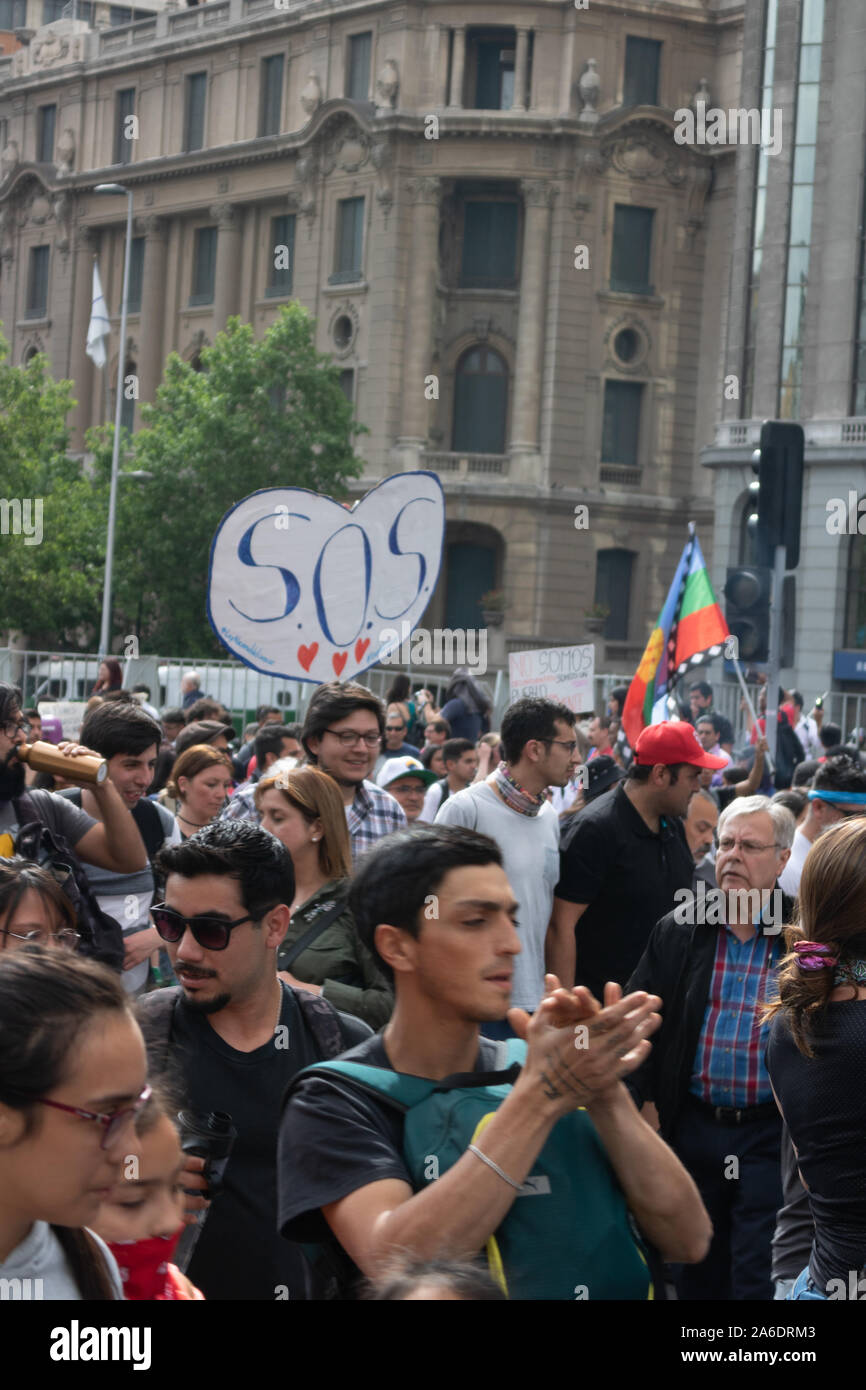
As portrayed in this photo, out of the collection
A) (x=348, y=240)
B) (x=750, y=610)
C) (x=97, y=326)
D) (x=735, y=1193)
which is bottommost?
(x=735, y=1193)

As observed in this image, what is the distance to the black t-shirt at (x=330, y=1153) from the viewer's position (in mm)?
2963

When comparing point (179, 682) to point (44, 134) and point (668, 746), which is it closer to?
point (668, 746)

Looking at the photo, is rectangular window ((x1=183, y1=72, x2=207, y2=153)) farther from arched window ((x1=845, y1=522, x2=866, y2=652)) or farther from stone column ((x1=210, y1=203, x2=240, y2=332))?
arched window ((x1=845, y1=522, x2=866, y2=652))

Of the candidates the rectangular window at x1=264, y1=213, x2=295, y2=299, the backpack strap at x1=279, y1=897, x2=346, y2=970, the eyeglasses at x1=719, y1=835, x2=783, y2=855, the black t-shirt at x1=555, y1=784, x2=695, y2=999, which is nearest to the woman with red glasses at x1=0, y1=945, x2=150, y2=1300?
the backpack strap at x1=279, y1=897, x2=346, y2=970

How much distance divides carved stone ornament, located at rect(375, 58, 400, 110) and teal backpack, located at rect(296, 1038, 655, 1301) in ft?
159

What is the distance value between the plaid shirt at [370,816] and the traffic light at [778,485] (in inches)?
151

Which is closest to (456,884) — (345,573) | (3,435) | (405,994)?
(405,994)

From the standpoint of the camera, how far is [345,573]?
10297mm

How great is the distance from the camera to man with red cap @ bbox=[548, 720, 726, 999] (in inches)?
267

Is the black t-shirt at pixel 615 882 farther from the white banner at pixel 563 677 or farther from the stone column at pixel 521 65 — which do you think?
the stone column at pixel 521 65

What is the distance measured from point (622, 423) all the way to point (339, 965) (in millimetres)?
46458

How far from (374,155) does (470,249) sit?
11.5ft

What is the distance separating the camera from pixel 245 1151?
12.8 ft

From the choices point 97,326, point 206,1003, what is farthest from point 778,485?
point 97,326
